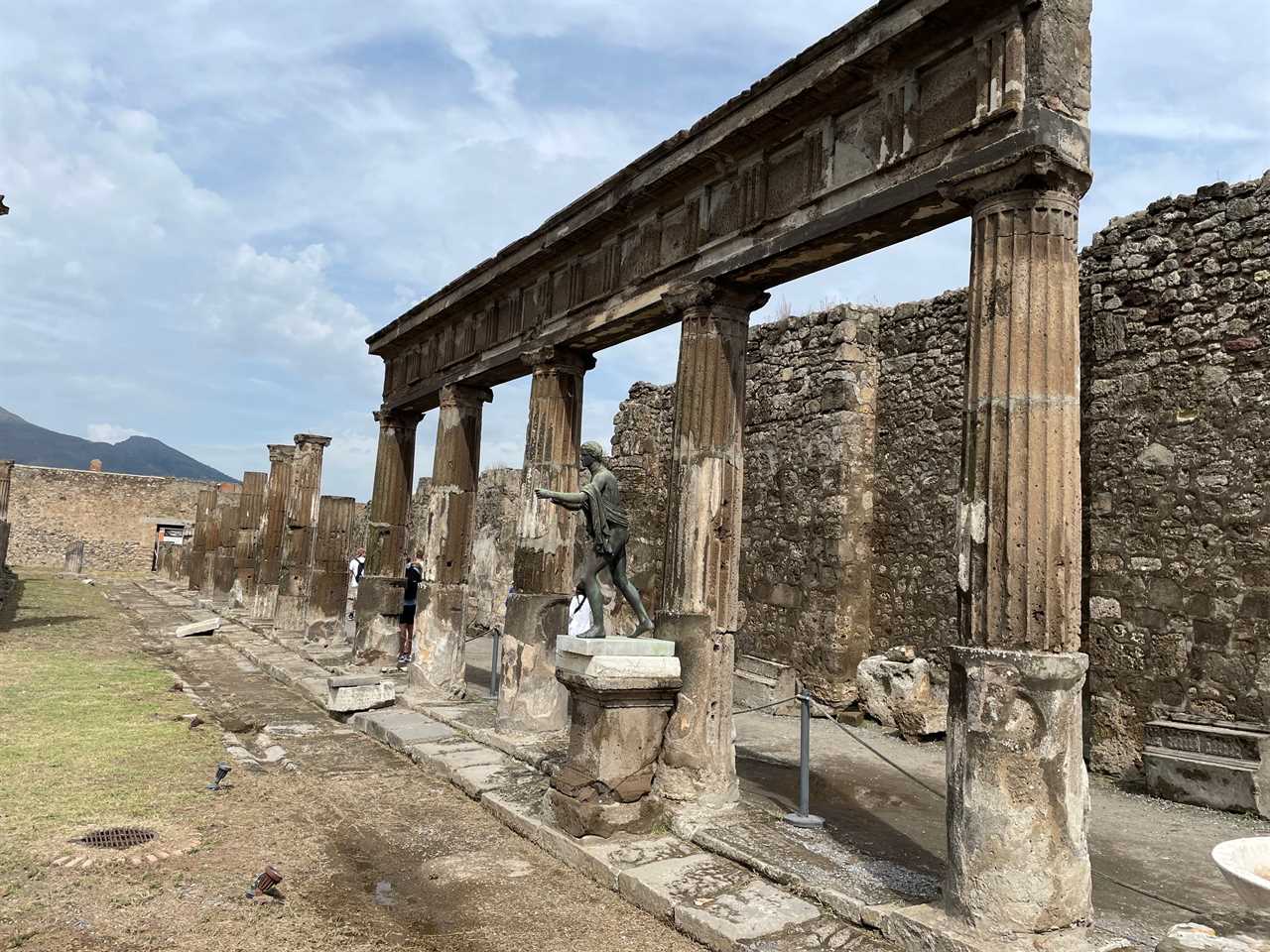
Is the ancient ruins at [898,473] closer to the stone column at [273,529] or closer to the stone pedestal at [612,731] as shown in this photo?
the stone pedestal at [612,731]

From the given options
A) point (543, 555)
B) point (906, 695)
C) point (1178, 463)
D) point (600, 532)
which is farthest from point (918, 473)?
point (600, 532)

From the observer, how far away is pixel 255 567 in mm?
21094

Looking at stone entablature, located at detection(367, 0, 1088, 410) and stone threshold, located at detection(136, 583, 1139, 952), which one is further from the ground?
stone entablature, located at detection(367, 0, 1088, 410)

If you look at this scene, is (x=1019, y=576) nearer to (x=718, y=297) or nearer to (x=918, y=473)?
(x=718, y=297)

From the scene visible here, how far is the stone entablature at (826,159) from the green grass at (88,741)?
5.09 m

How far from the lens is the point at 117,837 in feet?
16.9

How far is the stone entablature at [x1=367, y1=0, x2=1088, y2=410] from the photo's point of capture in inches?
178

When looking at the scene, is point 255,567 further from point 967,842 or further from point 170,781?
point 967,842

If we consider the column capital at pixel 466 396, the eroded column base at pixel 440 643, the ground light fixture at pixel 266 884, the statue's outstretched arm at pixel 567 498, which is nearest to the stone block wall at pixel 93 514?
the column capital at pixel 466 396

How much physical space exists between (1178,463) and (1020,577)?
4.45 metres

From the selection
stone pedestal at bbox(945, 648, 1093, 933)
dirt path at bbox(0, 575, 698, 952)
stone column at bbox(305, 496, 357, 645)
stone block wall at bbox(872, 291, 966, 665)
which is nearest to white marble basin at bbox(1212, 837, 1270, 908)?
stone pedestal at bbox(945, 648, 1093, 933)

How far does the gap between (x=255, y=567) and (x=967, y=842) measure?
66.2ft

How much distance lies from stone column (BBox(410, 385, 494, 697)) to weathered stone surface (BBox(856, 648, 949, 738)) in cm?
482

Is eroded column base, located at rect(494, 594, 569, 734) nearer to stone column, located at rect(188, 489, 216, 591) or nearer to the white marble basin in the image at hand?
the white marble basin
